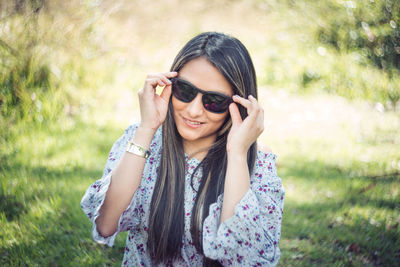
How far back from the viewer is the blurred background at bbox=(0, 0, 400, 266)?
3023 mm

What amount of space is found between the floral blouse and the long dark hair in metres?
0.06

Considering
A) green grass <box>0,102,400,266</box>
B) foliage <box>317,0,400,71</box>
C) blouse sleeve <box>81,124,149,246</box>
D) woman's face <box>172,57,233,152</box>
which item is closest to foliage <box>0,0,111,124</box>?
green grass <box>0,102,400,266</box>

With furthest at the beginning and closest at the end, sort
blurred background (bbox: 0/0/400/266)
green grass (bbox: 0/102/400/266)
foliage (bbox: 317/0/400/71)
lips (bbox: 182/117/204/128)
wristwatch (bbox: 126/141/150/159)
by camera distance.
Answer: foliage (bbox: 317/0/400/71) < blurred background (bbox: 0/0/400/266) < green grass (bbox: 0/102/400/266) < lips (bbox: 182/117/204/128) < wristwatch (bbox: 126/141/150/159)

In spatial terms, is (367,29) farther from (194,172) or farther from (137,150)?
(137,150)

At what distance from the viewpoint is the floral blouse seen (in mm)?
1831

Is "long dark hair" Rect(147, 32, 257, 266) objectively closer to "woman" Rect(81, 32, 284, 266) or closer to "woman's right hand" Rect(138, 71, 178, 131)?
"woman" Rect(81, 32, 284, 266)

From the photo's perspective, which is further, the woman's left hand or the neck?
the neck

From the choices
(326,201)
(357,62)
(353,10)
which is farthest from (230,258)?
(353,10)

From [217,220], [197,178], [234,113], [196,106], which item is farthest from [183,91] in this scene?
[217,220]

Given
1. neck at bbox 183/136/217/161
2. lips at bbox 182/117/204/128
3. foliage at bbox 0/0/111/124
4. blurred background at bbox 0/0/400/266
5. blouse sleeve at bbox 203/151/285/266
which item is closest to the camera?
blouse sleeve at bbox 203/151/285/266

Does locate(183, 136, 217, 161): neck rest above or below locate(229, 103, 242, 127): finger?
below

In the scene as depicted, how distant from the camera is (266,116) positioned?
6172 millimetres

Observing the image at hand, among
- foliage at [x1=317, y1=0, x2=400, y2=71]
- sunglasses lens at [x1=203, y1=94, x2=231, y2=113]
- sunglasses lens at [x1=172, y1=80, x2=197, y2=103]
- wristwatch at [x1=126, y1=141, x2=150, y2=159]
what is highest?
foliage at [x1=317, y1=0, x2=400, y2=71]

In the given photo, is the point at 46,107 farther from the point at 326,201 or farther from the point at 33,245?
the point at 326,201
